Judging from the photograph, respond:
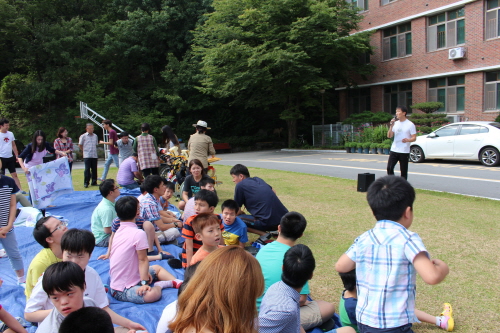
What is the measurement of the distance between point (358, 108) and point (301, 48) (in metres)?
8.12

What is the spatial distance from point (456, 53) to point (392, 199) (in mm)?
22293

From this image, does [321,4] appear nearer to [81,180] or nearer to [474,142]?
[474,142]

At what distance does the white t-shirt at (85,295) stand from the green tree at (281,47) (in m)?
20.1

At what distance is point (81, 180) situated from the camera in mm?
12531

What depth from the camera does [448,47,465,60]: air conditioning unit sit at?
2112 centimetres

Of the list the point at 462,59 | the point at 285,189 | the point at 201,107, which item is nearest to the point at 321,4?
the point at 462,59

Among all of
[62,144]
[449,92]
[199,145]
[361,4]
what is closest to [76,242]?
[199,145]

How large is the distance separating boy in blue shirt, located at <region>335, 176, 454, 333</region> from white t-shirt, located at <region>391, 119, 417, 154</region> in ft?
21.6

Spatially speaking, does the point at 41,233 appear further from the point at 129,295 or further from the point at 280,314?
the point at 280,314

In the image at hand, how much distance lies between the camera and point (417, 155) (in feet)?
52.4

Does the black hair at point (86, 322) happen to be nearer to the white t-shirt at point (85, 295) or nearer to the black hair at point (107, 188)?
the white t-shirt at point (85, 295)

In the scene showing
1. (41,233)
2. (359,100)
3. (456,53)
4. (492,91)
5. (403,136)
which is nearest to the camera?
(41,233)

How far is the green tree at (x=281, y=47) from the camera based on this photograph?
22734 mm

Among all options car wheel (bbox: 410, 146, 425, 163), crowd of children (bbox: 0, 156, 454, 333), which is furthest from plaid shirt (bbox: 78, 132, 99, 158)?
car wheel (bbox: 410, 146, 425, 163)
